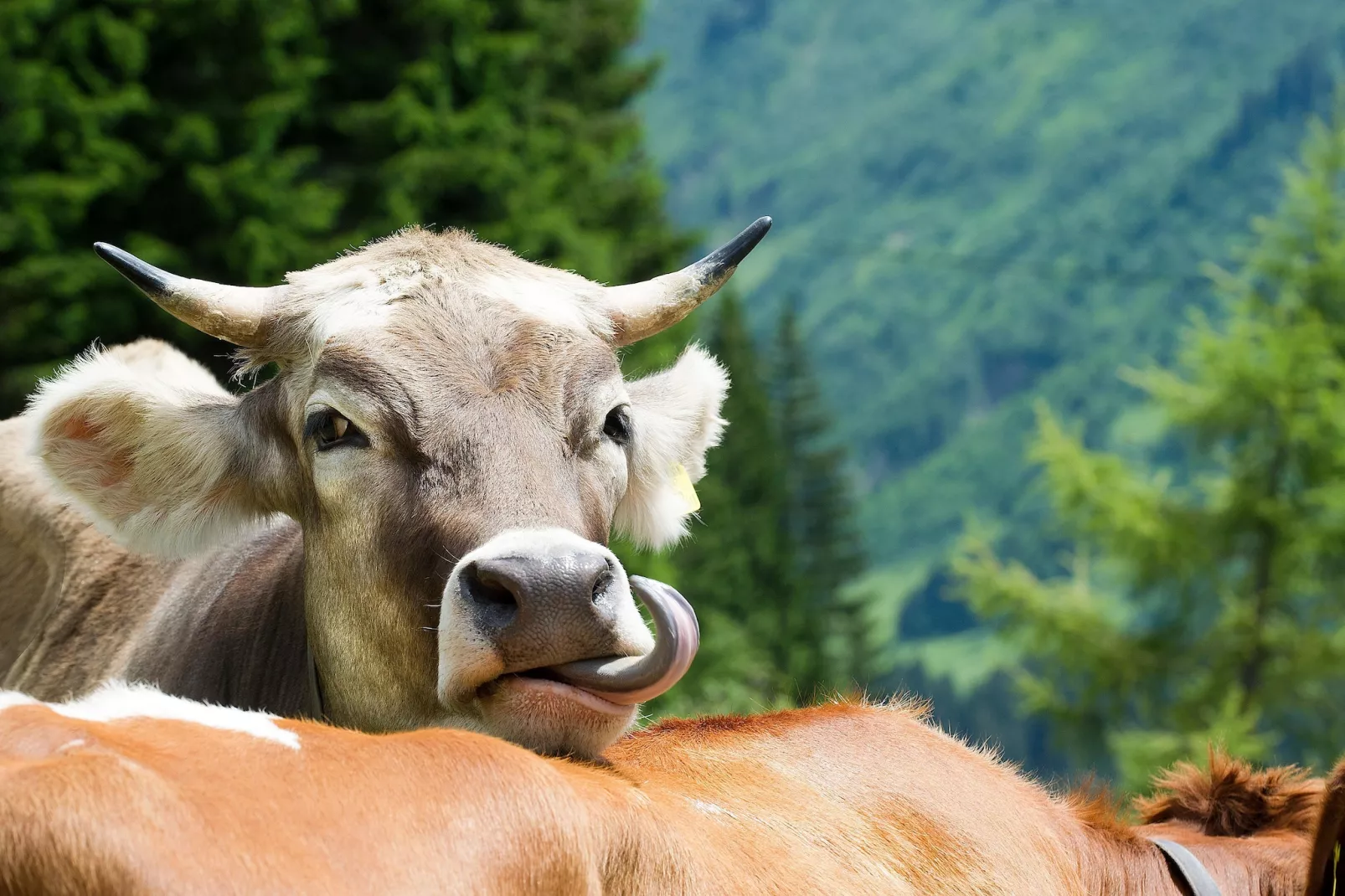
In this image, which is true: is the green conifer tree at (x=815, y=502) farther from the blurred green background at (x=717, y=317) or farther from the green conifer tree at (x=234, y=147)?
the green conifer tree at (x=234, y=147)

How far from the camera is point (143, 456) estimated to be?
4.17m

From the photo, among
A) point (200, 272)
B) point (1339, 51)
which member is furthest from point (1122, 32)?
point (200, 272)

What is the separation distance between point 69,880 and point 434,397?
186 cm

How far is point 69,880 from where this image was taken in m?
1.92

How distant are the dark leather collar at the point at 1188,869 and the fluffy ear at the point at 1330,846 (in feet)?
0.85

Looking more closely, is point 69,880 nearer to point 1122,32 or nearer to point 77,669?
point 77,669

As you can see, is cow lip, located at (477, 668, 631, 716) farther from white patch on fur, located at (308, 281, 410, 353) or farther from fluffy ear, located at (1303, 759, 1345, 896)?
fluffy ear, located at (1303, 759, 1345, 896)

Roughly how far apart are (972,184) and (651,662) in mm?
113276

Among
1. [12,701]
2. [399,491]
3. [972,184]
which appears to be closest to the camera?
[12,701]

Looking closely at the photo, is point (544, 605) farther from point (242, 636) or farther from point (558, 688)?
point (242, 636)

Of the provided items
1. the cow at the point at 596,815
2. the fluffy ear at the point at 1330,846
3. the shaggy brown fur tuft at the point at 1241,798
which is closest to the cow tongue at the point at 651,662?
the cow at the point at 596,815

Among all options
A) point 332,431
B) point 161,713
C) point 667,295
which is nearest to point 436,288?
point 332,431

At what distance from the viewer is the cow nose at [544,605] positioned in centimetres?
312

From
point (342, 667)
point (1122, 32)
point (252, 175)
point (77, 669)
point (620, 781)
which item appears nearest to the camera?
point (620, 781)
